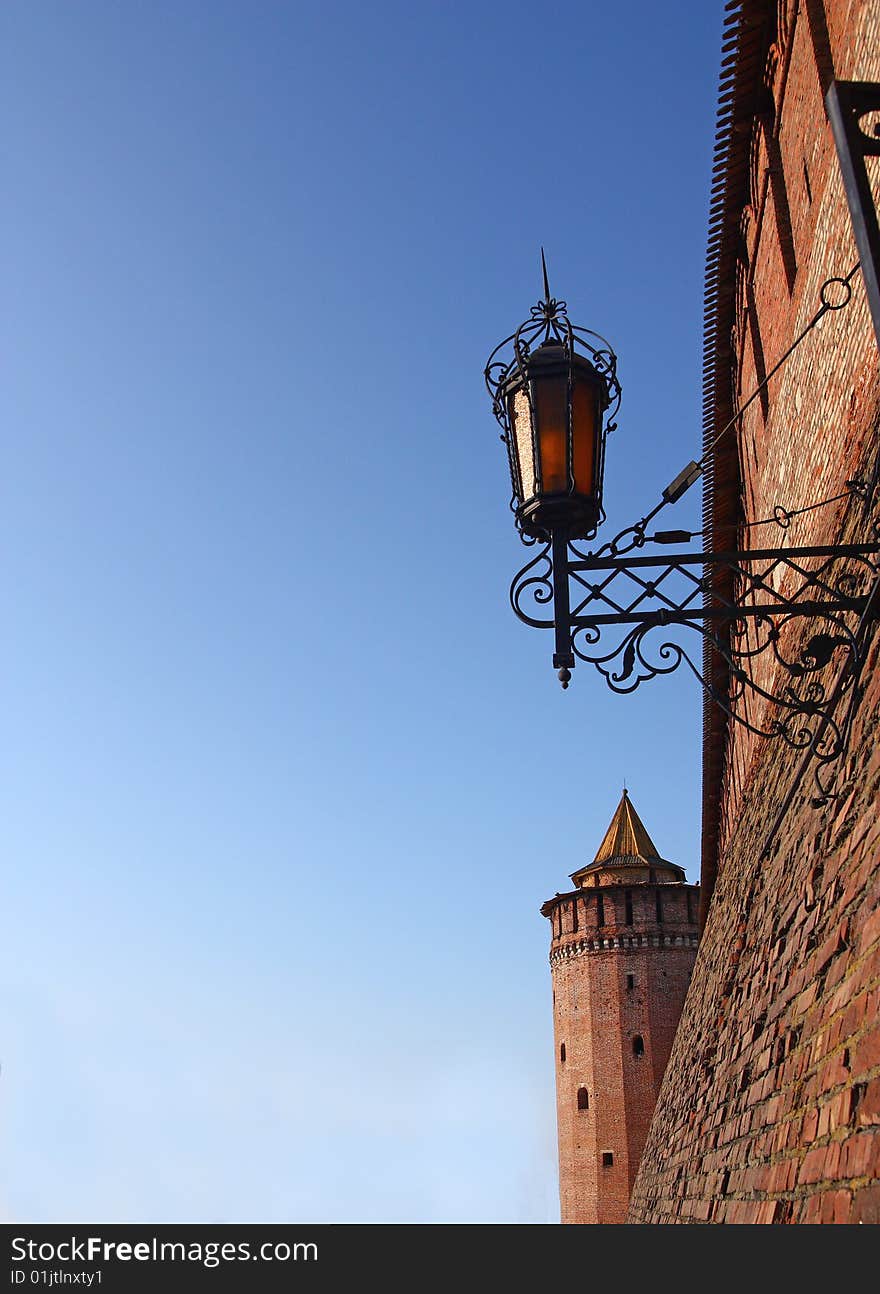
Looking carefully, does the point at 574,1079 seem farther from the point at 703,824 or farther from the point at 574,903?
the point at 703,824

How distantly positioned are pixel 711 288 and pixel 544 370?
14.9 ft

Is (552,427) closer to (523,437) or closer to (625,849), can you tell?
(523,437)

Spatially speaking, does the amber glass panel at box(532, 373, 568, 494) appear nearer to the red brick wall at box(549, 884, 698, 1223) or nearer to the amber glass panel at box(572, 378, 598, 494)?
the amber glass panel at box(572, 378, 598, 494)

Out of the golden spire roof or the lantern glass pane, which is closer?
the lantern glass pane

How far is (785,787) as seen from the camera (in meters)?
6.17

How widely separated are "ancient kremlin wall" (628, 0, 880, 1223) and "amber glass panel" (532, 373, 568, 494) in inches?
Result: 47.3

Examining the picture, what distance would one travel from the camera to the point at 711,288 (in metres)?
8.12

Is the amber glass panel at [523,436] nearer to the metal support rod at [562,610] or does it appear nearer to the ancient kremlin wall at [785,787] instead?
the metal support rod at [562,610]

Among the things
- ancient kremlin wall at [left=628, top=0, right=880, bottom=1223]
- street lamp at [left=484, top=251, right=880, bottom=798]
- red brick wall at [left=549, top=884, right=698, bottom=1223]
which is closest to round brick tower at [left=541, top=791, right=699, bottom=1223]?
red brick wall at [left=549, top=884, right=698, bottom=1223]

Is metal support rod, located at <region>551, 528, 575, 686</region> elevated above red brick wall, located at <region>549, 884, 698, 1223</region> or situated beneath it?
situated beneath

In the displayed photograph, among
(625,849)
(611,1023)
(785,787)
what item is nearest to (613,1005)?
(611,1023)

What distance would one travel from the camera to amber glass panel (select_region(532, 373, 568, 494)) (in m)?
4.02

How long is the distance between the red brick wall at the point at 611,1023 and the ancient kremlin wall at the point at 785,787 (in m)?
16.3

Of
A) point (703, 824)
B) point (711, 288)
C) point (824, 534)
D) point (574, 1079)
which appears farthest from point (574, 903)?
point (824, 534)
